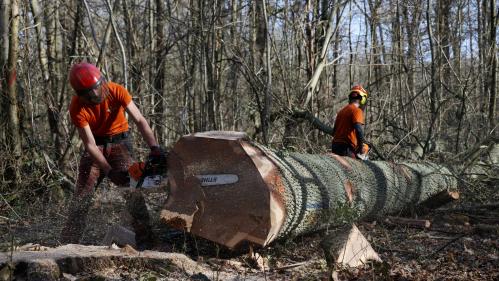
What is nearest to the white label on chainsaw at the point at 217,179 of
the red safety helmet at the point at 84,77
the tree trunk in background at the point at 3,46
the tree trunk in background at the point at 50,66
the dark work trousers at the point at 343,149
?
the red safety helmet at the point at 84,77

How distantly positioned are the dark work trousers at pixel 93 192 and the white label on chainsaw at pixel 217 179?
567mm

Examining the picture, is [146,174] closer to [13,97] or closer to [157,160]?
[157,160]

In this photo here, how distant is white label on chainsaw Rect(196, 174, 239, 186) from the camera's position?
13.2 ft

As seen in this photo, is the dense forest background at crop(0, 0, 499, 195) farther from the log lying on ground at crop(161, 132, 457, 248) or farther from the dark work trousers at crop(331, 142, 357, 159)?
the log lying on ground at crop(161, 132, 457, 248)

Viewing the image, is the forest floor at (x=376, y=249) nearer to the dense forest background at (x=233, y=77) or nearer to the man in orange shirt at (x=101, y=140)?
the man in orange shirt at (x=101, y=140)

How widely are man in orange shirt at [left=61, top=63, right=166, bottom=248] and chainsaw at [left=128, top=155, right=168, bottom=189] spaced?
0.07 m

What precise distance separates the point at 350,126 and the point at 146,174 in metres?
3.70

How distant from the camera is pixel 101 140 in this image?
4852mm

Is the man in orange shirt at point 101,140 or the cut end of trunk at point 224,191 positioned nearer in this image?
the cut end of trunk at point 224,191

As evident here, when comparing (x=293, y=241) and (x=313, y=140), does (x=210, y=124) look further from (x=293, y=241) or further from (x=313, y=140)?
(x=293, y=241)

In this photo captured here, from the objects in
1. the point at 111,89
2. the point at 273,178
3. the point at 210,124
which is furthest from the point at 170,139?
the point at 273,178

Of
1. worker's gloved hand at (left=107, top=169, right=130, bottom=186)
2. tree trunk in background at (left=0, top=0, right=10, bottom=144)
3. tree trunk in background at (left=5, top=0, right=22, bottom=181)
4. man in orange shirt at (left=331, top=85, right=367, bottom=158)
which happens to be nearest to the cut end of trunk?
worker's gloved hand at (left=107, top=169, right=130, bottom=186)

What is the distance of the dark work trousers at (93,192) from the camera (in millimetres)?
4320

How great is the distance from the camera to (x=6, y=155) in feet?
22.5
